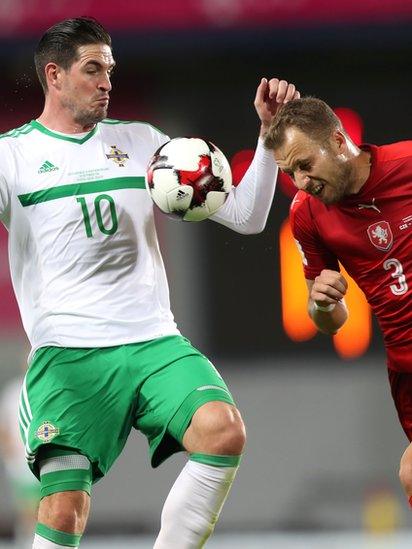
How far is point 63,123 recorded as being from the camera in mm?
4469

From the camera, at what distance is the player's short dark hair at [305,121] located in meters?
4.17

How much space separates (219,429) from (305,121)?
0.95 m

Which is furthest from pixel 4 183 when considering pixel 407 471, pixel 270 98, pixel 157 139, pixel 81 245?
pixel 407 471

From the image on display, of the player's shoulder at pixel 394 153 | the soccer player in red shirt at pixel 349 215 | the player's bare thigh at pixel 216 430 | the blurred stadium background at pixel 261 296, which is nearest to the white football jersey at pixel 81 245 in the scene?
the player's bare thigh at pixel 216 430

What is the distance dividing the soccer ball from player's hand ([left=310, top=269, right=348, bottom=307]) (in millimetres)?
434

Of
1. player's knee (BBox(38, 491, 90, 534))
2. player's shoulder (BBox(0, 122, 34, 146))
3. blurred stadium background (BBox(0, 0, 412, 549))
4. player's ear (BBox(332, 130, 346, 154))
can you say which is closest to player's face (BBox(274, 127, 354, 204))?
player's ear (BBox(332, 130, 346, 154))

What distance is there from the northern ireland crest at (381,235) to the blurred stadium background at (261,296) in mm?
3810

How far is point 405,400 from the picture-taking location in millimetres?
4574

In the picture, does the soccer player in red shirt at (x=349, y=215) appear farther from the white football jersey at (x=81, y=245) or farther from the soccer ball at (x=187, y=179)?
the white football jersey at (x=81, y=245)

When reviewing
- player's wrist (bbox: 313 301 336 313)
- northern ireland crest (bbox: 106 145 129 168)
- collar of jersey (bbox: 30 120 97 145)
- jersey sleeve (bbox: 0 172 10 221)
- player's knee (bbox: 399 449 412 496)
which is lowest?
player's knee (bbox: 399 449 412 496)

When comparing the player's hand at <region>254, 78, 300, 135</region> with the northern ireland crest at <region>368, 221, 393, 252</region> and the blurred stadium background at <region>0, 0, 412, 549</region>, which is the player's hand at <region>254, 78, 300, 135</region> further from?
the blurred stadium background at <region>0, 0, 412, 549</region>

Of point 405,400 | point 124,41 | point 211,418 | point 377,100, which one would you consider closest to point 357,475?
point 377,100

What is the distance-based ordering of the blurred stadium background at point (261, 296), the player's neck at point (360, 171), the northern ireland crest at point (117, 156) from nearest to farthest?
1. the player's neck at point (360, 171)
2. the northern ireland crest at point (117, 156)
3. the blurred stadium background at point (261, 296)

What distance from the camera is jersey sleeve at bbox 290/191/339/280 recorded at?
14.5 feet
